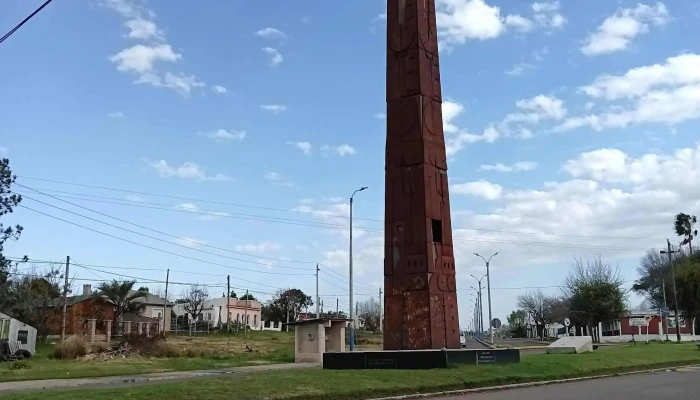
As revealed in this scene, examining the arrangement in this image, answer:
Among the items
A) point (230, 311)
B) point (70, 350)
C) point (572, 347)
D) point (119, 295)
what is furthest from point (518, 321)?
point (70, 350)

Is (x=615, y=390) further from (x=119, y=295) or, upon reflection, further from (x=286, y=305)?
(x=286, y=305)

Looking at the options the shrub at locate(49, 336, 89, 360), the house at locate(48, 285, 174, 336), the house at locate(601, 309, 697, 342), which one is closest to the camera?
the shrub at locate(49, 336, 89, 360)

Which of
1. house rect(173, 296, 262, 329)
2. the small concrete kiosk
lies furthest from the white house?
house rect(173, 296, 262, 329)

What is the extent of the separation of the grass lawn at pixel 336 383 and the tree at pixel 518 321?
103927mm

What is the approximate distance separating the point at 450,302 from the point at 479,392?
5.39 metres

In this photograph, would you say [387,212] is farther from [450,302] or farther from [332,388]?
[332,388]

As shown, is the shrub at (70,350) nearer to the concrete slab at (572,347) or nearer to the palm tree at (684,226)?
the concrete slab at (572,347)

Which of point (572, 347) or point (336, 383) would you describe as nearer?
point (336, 383)

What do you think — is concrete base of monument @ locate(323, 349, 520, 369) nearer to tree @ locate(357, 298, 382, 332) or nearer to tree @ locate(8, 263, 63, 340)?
tree @ locate(8, 263, 63, 340)

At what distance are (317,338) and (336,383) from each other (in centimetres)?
1992

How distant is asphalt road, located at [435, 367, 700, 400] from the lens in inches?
621

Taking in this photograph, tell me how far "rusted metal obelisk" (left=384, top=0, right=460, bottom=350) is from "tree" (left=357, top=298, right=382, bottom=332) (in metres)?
82.4

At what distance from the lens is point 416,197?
22844mm

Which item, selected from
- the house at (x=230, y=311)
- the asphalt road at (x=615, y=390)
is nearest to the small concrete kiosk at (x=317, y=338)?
the asphalt road at (x=615, y=390)
